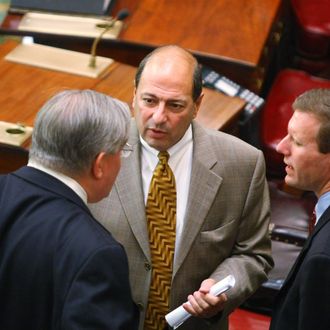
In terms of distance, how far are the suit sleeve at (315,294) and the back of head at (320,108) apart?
340mm

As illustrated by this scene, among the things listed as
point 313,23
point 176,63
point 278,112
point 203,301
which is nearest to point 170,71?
point 176,63

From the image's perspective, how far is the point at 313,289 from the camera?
67.7 inches

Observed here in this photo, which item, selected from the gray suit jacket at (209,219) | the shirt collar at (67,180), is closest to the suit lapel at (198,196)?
the gray suit jacket at (209,219)

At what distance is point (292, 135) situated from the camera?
198 cm

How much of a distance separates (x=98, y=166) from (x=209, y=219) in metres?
0.54

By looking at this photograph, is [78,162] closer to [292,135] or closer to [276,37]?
[292,135]

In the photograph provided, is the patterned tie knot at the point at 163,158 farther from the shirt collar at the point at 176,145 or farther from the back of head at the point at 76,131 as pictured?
the back of head at the point at 76,131

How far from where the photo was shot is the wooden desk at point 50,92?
275 centimetres

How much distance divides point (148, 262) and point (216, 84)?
1334 millimetres

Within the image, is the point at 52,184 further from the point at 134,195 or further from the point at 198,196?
the point at 198,196

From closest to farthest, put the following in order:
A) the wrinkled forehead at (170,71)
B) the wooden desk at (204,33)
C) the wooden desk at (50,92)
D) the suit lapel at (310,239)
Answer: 1. the suit lapel at (310,239)
2. the wrinkled forehead at (170,71)
3. the wooden desk at (50,92)
4. the wooden desk at (204,33)

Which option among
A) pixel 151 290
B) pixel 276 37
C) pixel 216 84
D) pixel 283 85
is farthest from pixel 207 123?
pixel 276 37

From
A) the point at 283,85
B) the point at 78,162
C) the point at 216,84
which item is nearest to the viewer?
the point at 78,162

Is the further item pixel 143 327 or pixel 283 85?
pixel 283 85
